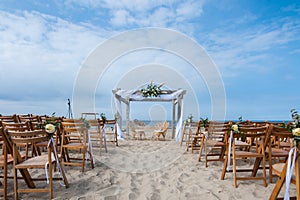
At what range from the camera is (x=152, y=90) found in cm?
860

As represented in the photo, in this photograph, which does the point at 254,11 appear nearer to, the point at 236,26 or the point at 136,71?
the point at 236,26

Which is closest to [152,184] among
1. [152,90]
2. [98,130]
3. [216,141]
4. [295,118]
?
[216,141]

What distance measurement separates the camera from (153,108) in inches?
→ 405

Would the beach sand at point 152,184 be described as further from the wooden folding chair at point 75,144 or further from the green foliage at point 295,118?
the green foliage at point 295,118

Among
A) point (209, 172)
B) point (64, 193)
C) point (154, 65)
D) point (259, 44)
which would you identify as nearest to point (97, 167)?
point (64, 193)

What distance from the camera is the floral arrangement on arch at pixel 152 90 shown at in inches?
339

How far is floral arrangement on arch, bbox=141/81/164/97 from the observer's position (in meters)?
8.60

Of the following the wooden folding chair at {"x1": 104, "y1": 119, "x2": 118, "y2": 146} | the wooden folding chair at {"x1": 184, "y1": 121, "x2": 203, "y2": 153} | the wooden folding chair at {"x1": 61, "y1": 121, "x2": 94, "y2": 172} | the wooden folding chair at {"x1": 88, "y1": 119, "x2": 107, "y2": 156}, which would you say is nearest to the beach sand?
the wooden folding chair at {"x1": 61, "y1": 121, "x2": 94, "y2": 172}

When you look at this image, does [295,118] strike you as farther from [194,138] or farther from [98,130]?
[98,130]

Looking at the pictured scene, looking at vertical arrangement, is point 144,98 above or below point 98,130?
above

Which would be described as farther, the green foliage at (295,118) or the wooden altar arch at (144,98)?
the wooden altar arch at (144,98)

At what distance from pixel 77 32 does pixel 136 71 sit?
2.90 m

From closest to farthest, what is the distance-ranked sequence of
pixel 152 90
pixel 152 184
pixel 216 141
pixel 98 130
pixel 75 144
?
1. pixel 152 184
2. pixel 75 144
3. pixel 216 141
4. pixel 98 130
5. pixel 152 90

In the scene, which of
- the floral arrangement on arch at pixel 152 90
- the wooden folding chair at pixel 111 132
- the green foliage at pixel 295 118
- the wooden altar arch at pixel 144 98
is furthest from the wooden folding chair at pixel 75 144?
the floral arrangement on arch at pixel 152 90
